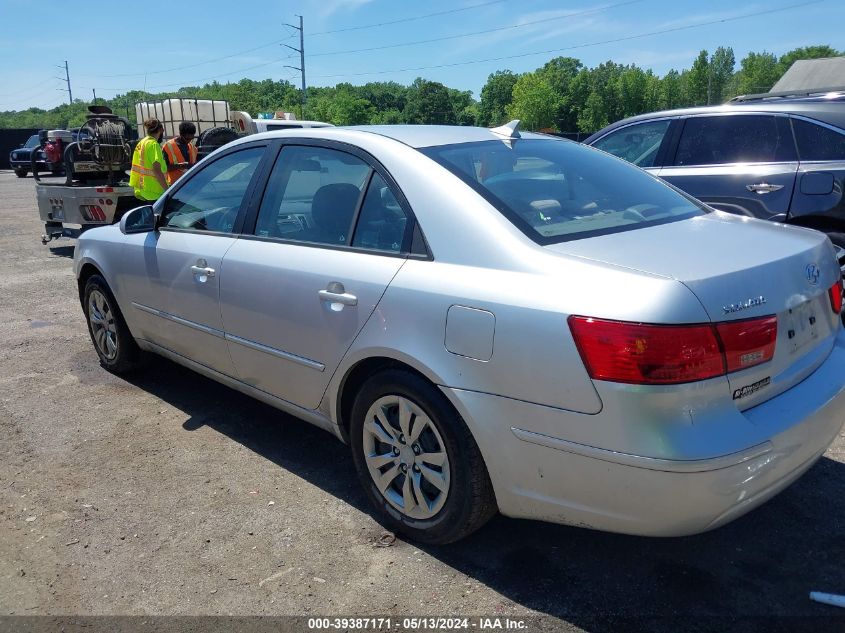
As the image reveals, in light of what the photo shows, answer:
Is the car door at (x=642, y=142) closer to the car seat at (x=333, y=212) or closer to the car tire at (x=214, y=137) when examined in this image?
the car seat at (x=333, y=212)

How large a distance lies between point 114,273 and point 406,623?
3.20 m

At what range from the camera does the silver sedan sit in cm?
214

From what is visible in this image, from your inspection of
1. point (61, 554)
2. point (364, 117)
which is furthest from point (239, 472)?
point (364, 117)

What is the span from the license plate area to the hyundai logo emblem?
8 centimetres

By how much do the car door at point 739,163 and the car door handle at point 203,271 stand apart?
3.98 m

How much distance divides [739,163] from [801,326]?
3491 mm

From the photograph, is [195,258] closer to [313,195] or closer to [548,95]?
[313,195]

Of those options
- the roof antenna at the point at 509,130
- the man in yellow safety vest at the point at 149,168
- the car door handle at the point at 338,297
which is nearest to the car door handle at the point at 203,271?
the car door handle at the point at 338,297

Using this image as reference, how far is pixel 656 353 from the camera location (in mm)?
2088

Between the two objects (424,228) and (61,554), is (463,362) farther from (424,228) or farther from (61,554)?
(61,554)

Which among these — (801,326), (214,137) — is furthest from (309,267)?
(214,137)

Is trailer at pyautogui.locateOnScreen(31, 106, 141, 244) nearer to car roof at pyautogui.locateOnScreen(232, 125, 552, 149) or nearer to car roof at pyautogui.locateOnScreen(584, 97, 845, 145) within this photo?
car roof at pyautogui.locateOnScreen(232, 125, 552, 149)

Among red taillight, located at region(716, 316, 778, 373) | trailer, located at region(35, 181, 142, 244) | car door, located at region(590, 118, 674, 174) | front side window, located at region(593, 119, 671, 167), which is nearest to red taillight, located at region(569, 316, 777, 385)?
red taillight, located at region(716, 316, 778, 373)

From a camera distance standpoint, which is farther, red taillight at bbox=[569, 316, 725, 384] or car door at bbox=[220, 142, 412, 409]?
car door at bbox=[220, 142, 412, 409]
